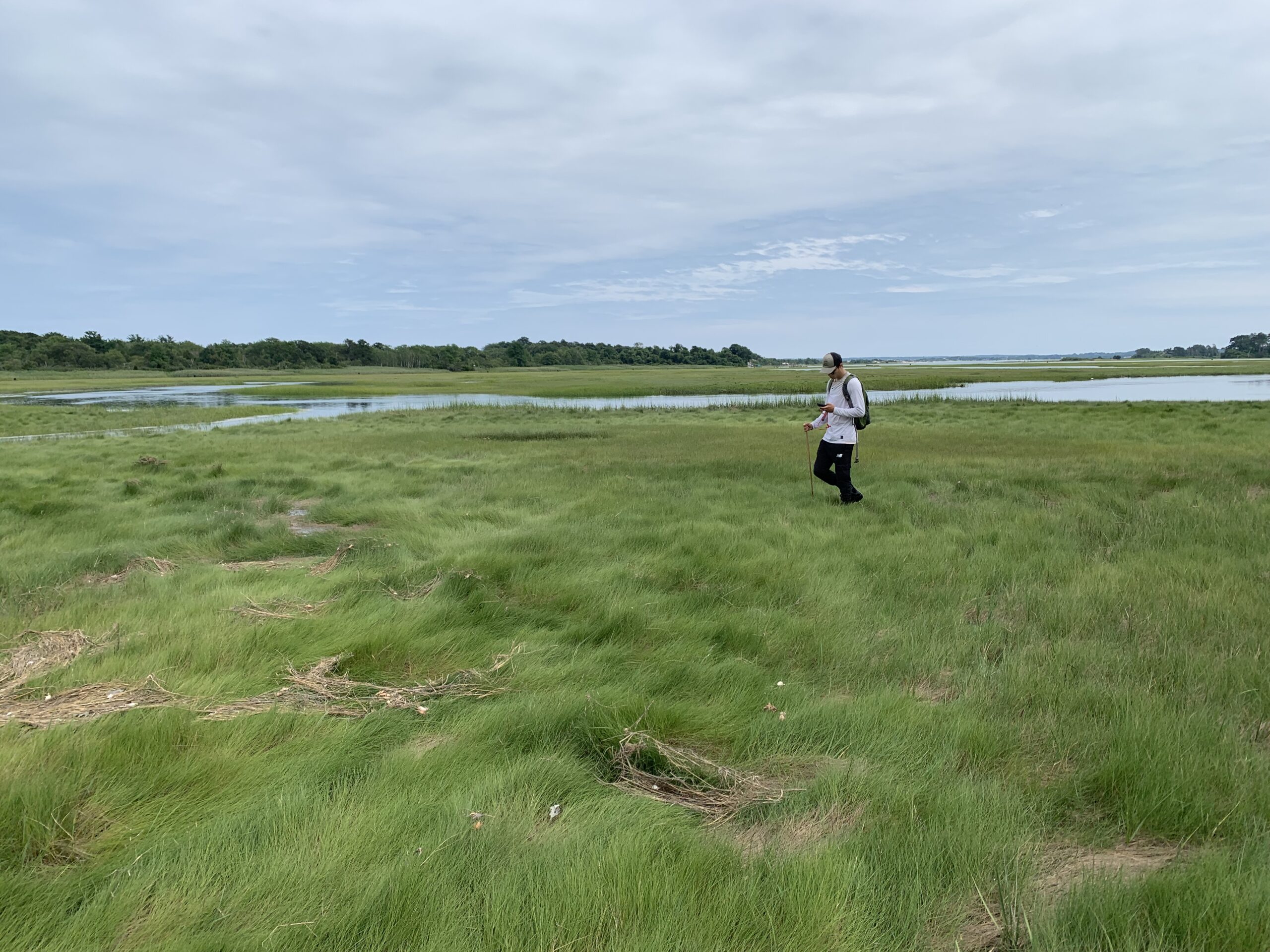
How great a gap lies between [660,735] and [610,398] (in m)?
60.7

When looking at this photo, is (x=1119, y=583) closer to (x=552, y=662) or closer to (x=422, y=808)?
(x=552, y=662)

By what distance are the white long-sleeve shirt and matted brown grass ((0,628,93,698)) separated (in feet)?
26.6

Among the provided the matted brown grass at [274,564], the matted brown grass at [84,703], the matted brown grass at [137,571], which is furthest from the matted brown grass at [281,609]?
the matted brown grass at [137,571]

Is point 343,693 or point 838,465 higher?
point 838,465

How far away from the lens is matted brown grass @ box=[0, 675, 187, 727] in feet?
10.6

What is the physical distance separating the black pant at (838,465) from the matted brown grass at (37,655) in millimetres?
8454

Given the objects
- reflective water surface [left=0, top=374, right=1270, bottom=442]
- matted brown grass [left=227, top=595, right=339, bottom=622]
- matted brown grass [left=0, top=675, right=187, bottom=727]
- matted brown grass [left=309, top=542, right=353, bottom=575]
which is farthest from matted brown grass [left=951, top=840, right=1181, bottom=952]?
reflective water surface [left=0, top=374, right=1270, bottom=442]

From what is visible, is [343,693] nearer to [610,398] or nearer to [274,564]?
[274,564]

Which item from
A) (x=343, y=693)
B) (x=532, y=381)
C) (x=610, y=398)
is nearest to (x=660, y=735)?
(x=343, y=693)

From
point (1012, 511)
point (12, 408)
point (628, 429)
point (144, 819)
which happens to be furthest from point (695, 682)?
point (12, 408)

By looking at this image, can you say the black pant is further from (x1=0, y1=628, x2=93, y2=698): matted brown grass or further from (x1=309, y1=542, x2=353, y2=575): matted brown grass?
(x1=0, y1=628, x2=93, y2=698): matted brown grass

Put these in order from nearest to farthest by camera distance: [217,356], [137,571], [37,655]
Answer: [37,655] < [137,571] < [217,356]

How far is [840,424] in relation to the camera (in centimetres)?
930

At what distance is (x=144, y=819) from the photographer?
8.34 ft
